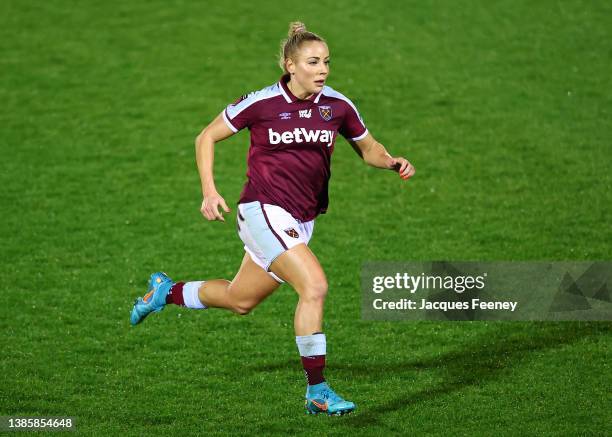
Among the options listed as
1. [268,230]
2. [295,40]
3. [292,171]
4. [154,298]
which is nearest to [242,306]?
[268,230]

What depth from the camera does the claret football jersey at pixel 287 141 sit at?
735 centimetres

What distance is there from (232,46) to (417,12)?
9.60ft

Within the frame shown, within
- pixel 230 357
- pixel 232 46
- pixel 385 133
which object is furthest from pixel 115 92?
pixel 230 357

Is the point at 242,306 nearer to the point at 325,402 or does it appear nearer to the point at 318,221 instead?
the point at 325,402

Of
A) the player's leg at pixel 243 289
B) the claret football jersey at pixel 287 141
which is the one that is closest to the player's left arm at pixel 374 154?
the claret football jersey at pixel 287 141

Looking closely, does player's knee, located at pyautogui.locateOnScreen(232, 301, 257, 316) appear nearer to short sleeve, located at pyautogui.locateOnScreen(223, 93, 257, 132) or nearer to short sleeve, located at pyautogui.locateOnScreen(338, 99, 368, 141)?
short sleeve, located at pyautogui.locateOnScreen(223, 93, 257, 132)

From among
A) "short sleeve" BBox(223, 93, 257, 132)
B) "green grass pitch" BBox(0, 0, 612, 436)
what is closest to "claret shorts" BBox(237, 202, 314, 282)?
"short sleeve" BBox(223, 93, 257, 132)

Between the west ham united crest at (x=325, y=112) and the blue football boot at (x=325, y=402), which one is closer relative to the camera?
the blue football boot at (x=325, y=402)

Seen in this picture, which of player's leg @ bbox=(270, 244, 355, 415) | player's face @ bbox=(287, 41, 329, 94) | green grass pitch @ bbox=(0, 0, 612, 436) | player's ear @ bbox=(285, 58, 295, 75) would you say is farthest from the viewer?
green grass pitch @ bbox=(0, 0, 612, 436)

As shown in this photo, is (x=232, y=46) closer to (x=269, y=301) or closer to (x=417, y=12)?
(x=417, y=12)

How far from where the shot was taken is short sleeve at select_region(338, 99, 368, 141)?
7564mm

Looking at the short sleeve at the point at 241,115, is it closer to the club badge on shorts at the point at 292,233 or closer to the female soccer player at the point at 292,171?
the female soccer player at the point at 292,171

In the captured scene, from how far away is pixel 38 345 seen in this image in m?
8.94

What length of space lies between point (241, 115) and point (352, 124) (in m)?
0.78
